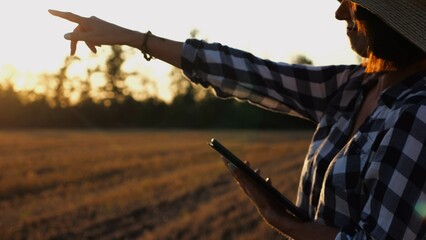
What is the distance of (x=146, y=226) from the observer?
7.78m

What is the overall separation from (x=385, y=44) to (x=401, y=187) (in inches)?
18.0

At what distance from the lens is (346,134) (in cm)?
208

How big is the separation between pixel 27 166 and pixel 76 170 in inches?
64.9

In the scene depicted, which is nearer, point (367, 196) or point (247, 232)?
point (367, 196)

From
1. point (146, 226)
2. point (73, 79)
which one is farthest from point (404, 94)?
point (73, 79)

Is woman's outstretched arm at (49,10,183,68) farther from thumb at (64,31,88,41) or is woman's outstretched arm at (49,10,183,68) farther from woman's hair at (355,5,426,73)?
woman's hair at (355,5,426,73)

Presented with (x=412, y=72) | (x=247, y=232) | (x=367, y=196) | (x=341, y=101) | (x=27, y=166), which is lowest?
(x=27, y=166)

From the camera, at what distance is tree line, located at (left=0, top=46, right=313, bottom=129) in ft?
208

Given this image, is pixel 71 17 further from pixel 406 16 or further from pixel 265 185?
pixel 406 16

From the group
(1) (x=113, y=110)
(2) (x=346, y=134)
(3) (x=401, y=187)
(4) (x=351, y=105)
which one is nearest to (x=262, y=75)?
(4) (x=351, y=105)

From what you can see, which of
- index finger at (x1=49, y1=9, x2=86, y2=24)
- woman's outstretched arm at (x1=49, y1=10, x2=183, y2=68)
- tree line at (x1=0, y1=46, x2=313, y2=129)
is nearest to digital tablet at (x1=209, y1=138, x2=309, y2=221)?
A: woman's outstretched arm at (x1=49, y1=10, x2=183, y2=68)

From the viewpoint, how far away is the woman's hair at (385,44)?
178 centimetres

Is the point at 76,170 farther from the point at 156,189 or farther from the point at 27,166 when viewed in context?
the point at 156,189

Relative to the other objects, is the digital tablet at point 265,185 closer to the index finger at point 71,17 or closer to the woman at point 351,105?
the woman at point 351,105
